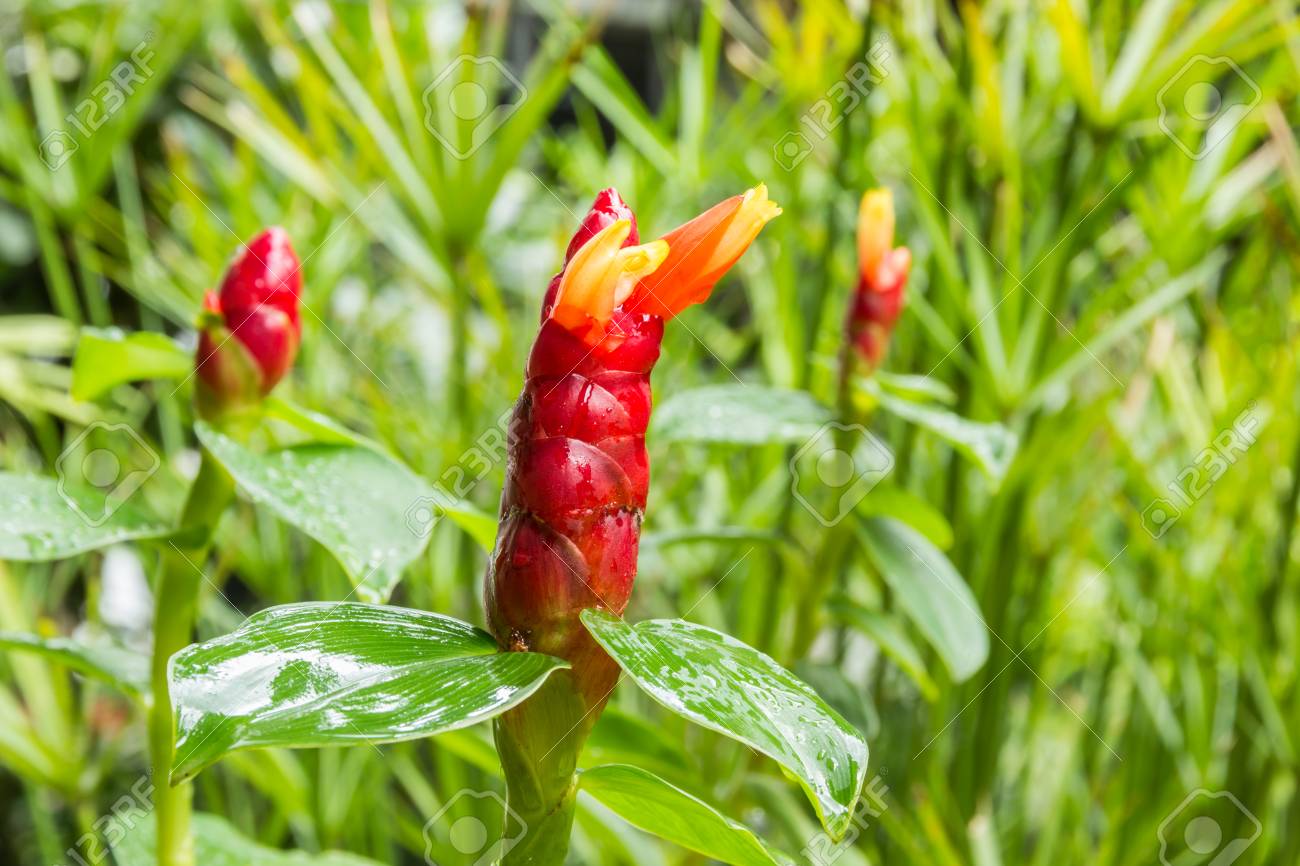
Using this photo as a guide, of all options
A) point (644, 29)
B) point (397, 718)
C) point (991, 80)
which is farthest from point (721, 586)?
point (644, 29)

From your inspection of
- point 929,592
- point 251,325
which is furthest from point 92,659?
point 929,592

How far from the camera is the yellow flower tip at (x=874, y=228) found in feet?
1.90

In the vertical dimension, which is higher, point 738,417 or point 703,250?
point 703,250

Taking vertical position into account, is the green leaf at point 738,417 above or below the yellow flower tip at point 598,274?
below

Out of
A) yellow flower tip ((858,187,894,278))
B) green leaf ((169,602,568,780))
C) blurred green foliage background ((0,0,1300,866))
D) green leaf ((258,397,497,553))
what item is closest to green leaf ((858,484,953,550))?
blurred green foliage background ((0,0,1300,866))

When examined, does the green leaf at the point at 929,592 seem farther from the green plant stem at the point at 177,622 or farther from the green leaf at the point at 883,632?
the green plant stem at the point at 177,622

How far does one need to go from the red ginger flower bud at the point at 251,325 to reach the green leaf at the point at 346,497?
0.03 m

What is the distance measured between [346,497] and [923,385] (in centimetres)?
33

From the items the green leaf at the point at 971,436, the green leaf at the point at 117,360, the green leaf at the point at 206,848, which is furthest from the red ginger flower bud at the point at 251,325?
the green leaf at the point at 971,436

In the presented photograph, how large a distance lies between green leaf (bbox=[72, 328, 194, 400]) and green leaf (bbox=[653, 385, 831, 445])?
0.71 ft

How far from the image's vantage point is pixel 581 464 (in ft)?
0.93

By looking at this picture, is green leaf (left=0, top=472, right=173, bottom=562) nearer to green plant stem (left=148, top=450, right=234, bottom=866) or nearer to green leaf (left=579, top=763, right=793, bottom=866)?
green plant stem (left=148, top=450, right=234, bottom=866)

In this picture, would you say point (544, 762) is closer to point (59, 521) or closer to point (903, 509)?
point (59, 521)

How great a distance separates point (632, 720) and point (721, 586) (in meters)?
0.56
